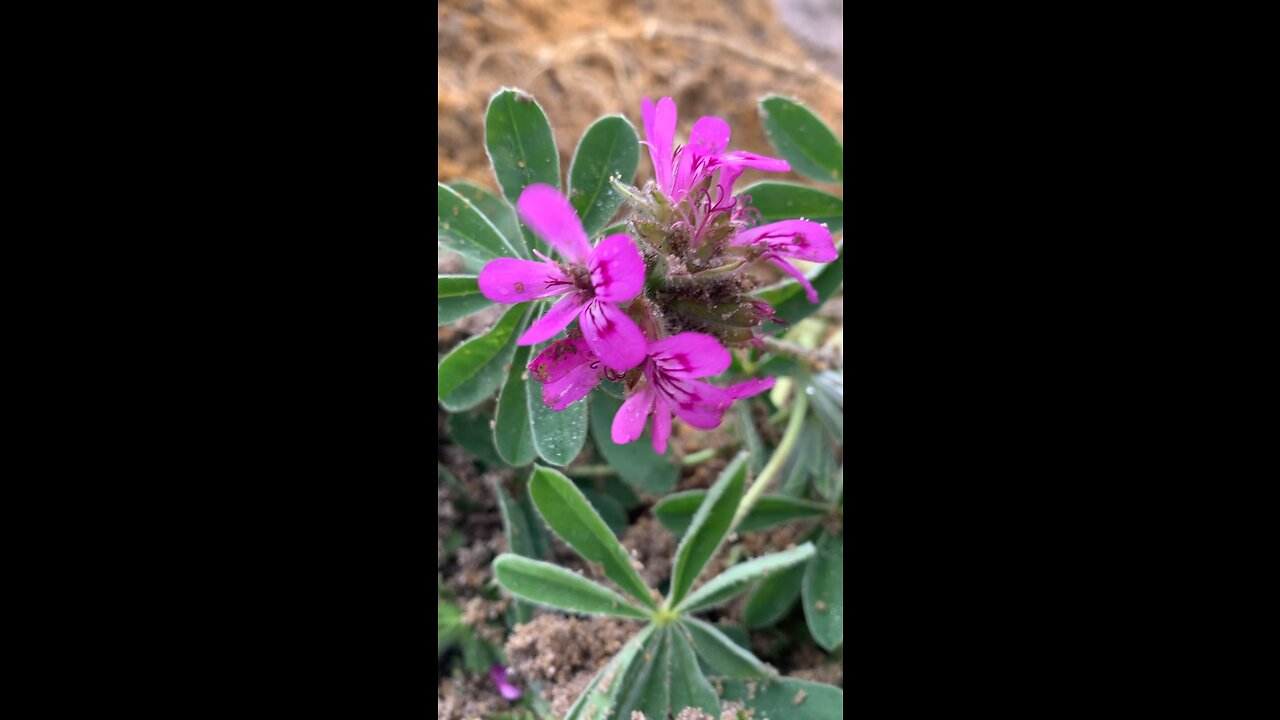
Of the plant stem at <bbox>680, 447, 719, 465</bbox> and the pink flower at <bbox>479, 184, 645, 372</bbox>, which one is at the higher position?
the pink flower at <bbox>479, 184, 645, 372</bbox>

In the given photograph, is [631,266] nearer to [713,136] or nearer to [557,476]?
[713,136]

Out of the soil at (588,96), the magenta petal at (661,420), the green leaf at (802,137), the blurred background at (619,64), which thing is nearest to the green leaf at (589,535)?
the soil at (588,96)

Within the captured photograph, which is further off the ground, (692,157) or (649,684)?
(692,157)

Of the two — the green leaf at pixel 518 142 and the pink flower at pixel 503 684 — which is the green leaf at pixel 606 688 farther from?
the green leaf at pixel 518 142

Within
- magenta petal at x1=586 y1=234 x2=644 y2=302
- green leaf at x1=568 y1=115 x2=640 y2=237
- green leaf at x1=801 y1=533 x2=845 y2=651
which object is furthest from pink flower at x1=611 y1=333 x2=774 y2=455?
green leaf at x1=801 y1=533 x2=845 y2=651

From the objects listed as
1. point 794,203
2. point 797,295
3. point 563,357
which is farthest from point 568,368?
point 794,203

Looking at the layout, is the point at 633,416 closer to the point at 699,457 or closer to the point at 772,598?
the point at 772,598

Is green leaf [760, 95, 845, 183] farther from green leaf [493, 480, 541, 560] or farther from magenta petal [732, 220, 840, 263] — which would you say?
green leaf [493, 480, 541, 560]

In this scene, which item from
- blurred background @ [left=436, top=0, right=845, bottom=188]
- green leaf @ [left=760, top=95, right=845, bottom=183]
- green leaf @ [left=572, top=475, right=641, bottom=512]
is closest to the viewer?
green leaf @ [left=760, top=95, right=845, bottom=183]
